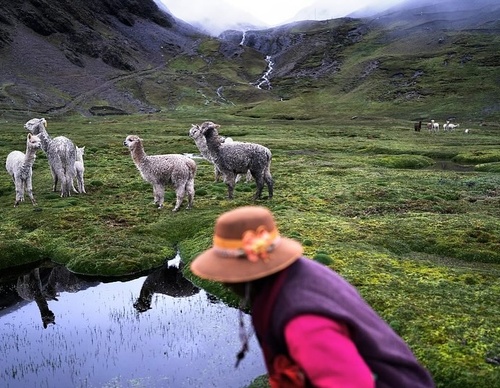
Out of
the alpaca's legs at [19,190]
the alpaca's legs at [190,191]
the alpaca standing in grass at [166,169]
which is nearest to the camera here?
the alpaca standing in grass at [166,169]

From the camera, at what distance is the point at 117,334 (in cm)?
1423

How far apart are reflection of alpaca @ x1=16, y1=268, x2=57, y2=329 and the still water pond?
0.12ft

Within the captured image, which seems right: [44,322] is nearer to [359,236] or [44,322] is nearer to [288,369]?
[359,236]

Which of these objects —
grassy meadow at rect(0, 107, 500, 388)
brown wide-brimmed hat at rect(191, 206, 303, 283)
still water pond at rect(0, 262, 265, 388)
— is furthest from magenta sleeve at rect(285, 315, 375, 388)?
still water pond at rect(0, 262, 265, 388)

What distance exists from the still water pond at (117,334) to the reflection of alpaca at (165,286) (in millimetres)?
35

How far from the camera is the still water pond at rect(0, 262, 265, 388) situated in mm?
11969

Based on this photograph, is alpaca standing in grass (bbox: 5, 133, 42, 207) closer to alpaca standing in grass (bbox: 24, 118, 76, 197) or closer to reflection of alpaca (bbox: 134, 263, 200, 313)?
alpaca standing in grass (bbox: 24, 118, 76, 197)

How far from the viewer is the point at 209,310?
15.4 meters

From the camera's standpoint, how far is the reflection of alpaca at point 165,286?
1658cm

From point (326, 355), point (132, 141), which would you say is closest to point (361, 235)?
point (132, 141)

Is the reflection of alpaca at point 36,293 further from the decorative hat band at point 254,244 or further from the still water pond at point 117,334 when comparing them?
the decorative hat band at point 254,244

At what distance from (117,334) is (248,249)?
11439 mm

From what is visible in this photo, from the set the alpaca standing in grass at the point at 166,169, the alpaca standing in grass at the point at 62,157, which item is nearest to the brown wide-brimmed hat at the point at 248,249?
the alpaca standing in grass at the point at 166,169

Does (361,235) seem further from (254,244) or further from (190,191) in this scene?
(254,244)
